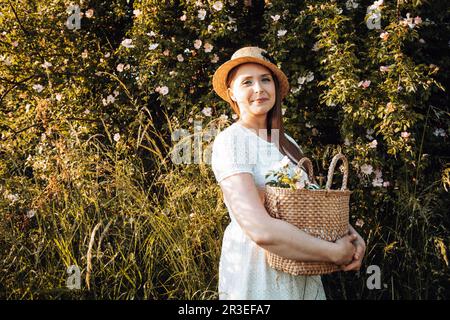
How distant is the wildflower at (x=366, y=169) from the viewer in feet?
9.82

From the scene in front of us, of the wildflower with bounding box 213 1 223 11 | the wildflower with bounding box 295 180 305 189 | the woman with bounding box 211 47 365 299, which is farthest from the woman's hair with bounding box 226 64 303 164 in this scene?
the wildflower with bounding box 213 1 223 11

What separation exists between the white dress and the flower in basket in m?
0.06

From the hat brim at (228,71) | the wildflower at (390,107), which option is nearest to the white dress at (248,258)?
the hat brim at (228,71)

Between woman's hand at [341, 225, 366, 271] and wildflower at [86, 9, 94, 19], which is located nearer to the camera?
woman's hand at [341, 225, 366, 271]

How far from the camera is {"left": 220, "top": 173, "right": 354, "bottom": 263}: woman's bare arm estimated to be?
1558 mm

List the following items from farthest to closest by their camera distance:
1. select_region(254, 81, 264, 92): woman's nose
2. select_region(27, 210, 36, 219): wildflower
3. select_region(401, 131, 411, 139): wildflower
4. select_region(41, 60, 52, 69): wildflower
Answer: select_region(41, 60, 52, 69): wildflower → select_region(401, 131, 411, 139): wildflower → select_region(27, 210, 36, 219): wildflower → select_region(254, 81, 264, 92): woman's nose

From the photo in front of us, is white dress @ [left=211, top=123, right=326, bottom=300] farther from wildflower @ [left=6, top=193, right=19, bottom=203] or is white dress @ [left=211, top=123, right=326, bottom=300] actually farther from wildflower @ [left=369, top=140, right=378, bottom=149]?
wildflower @ [left=6, top=193, right=19, bottom=203]

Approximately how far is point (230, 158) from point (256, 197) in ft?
0.52

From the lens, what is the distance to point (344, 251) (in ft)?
5.34

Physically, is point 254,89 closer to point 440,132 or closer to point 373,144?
point 373,144

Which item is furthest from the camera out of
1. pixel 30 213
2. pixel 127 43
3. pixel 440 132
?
pixel 127 43

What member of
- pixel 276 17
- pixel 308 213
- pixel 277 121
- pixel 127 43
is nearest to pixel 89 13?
pixel 127 43

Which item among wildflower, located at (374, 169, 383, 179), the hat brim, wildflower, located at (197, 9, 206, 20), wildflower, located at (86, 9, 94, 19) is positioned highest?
wildflower, located at (86, 9, 94, 19)

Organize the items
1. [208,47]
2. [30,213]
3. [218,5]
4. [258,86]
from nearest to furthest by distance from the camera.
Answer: [258,86] → [30,213] → [218,5] → [208,47]
